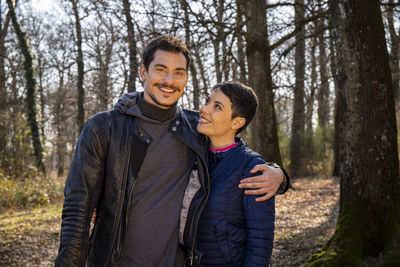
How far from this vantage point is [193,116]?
2.80m

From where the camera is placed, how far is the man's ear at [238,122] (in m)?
2.46

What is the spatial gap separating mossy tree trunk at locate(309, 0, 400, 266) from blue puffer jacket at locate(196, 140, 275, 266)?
2.24m

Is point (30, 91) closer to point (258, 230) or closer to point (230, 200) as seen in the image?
point (230, 200)

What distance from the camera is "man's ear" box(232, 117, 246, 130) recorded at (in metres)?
2.46

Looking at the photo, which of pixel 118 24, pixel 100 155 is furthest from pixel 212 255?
pixel 118 24

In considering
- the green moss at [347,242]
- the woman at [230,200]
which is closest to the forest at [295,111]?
the green moss at [347,242]

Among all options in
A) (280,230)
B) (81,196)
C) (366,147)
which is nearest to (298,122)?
(280,230)

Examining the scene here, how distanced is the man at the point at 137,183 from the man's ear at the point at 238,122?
26cm

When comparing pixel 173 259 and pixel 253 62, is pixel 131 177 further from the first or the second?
pixel 253 62

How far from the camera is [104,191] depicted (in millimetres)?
2252

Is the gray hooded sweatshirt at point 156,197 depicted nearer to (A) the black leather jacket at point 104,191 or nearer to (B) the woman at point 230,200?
(A) the black leather jacket at point 104,191

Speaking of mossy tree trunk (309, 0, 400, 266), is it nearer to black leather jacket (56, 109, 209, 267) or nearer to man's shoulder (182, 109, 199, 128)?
man's shoulder (182, 109, 199, 128)

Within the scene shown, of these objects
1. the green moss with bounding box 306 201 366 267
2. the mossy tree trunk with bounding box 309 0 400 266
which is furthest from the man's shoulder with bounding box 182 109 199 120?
the green moss with bounding box 306 201 366 267

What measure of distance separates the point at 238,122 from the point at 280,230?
16.3 ft
